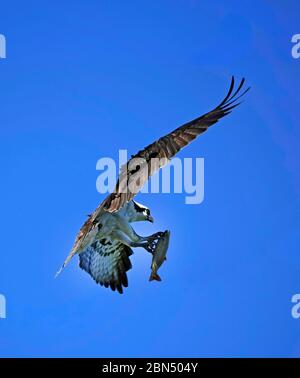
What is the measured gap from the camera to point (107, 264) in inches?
507

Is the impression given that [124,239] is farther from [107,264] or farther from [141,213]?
[107,264]

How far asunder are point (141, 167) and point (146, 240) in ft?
4.87

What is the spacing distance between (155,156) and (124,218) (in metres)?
1.49

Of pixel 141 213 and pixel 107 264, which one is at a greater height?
pixel 141 213

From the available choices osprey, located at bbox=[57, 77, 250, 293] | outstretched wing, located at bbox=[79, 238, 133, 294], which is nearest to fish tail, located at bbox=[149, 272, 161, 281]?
osprey, located at bbox=[57, 77, 250, 293]

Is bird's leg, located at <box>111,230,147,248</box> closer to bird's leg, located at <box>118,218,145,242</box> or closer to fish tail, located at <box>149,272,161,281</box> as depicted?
bird's leg, located at <box>118,218,145,242</box>

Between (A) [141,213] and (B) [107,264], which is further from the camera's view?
(B) [107,264]

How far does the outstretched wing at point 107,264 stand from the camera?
12.8m

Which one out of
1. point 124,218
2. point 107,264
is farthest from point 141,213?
point 107,264

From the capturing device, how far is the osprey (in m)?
10.5

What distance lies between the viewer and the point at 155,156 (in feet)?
35.3

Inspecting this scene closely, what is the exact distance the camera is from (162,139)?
10930 mm
